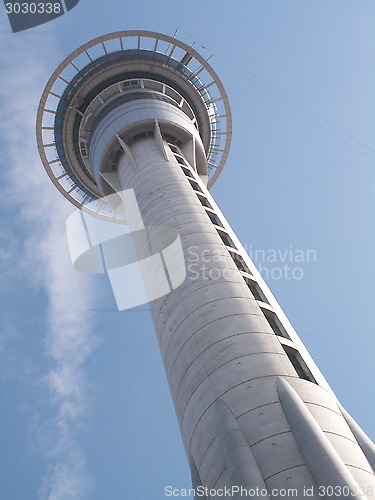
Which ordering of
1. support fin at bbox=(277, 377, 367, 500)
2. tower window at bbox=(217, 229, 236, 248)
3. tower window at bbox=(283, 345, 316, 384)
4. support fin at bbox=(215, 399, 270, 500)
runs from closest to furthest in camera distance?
1. support fin at bbox=(277, 377, 367, 500)
2. support fin at bbox=(215, 399, 270, 500)
3. tower window at bbox=(283, 345, 316, 384)
4. tower window at bbox=(217, 229, 236, 248)

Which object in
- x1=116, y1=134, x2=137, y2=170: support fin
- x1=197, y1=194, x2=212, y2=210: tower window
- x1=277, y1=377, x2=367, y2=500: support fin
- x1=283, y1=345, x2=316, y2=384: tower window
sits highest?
x1=116, y1=134, x2=137, y2=170: support fin

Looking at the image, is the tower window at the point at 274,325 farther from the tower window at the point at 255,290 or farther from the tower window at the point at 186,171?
the tower window at the point at 186,171

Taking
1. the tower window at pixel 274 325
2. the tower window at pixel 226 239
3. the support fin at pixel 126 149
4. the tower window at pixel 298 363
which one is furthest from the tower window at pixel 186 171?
the tower window at pixel 298 363

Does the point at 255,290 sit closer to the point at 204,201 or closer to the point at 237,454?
the point at 204,201

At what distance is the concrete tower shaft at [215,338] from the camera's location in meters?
14.1

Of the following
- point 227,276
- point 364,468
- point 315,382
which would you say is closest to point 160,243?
point 227,276

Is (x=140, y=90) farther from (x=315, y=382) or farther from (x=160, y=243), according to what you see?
(x=315, y=382)

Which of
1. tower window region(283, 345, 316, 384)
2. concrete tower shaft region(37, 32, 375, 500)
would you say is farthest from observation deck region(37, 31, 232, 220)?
tower window region(283, 345, 316, 384)

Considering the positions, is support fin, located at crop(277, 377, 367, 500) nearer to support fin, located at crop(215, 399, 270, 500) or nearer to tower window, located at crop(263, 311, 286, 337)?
support fin, located at crop(215, 399, 270, 500)

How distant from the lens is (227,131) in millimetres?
49688

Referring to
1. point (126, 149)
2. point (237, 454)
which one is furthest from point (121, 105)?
point (237, 454)

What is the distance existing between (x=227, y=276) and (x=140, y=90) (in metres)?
28.2

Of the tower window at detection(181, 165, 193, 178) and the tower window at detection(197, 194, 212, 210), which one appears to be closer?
the tower window at detection(197, 194, 212, 210)

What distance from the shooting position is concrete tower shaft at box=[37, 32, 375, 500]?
14.1 meters
